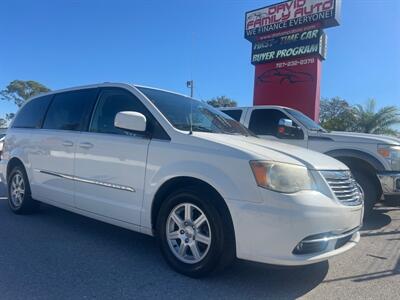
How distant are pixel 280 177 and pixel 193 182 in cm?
82

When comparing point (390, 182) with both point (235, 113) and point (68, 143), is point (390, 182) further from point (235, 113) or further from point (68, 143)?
point (68, 143)

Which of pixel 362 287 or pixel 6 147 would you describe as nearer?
pixel 362 287

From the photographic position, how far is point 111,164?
13.9ft

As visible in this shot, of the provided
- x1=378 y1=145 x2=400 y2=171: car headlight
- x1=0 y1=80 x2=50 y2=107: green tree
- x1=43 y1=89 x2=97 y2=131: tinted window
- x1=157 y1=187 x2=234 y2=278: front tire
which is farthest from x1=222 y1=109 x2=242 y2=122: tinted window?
x1=0 y1=80 x2=50 y2=107: green tree

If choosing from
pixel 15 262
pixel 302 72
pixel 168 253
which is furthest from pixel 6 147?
pixel 302 72

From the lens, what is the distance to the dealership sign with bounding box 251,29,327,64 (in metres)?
16.7

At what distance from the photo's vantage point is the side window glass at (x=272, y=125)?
7.14 metres

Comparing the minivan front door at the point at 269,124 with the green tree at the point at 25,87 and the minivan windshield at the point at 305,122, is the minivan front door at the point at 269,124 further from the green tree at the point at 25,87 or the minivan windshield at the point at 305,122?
the green tree at the point at 25,87

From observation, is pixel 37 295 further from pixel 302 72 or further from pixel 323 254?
pixel 302 72

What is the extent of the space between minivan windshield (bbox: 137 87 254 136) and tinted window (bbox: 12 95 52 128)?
2066 millimetres

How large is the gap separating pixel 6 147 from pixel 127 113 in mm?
3432

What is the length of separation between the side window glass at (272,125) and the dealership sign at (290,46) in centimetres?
1017

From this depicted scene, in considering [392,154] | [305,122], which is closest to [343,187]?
[392,154]

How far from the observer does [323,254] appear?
10.7ft
